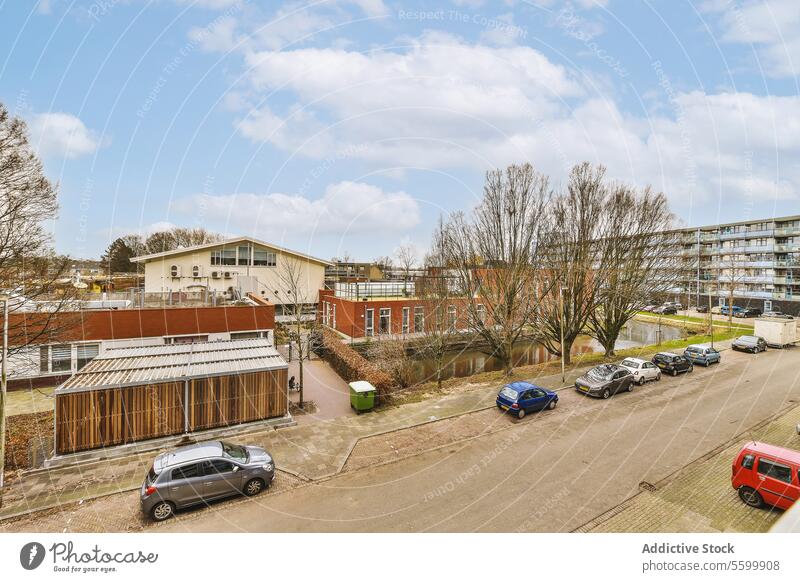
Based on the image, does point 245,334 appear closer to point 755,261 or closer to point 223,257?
point 223,257

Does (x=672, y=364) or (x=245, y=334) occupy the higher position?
(x=245, y=334)

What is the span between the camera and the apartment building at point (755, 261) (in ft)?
149

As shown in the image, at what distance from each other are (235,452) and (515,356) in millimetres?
24133

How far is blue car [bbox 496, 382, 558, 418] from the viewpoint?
14367 mm

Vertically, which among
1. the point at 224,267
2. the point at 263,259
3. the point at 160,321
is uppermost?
the point at 263,259

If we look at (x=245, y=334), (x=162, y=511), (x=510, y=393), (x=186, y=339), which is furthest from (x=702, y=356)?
(x=186, y=339)

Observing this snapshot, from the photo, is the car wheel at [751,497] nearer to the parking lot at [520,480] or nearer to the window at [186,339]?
the parking lot at [520,480]

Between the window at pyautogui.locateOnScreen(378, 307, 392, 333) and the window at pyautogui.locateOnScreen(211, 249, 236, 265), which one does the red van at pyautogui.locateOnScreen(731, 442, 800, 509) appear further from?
the window at pyautogui.locateOnScreen(211, 249, 236, 265)

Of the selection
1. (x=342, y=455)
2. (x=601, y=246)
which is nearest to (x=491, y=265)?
(x=601, y=246)

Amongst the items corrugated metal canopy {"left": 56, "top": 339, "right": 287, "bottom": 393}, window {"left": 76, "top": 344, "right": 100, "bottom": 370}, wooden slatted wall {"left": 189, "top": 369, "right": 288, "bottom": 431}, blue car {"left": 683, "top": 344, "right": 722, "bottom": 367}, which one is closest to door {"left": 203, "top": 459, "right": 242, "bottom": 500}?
wooden slatted wall {"left": 189, "top": 369, "right": 288, "bottom": 431}

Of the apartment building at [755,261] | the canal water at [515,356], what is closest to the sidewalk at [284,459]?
the canal water at [515,356]

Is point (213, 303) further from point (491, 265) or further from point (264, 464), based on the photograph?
point (491, 265)

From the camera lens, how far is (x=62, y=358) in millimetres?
16656
